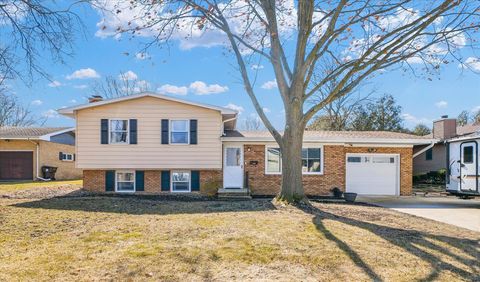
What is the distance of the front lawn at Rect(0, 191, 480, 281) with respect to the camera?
4543 millimetres

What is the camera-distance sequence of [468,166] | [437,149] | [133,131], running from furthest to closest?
[437,149] → [133,131] → [468,166]

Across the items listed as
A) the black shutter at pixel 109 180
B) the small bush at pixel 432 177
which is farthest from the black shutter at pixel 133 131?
the small bush at pixel 432 177

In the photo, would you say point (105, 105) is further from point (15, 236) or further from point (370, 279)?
point (370, 279)

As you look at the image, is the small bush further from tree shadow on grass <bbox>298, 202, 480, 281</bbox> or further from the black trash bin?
the black trash bin

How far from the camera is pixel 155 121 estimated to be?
15352 mm

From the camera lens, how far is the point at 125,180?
15922 mm

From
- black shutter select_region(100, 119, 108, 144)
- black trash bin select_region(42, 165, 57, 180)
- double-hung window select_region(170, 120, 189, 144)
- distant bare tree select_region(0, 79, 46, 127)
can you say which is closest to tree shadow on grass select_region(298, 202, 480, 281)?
double-hung window select_region(170, 120, 189, 144)

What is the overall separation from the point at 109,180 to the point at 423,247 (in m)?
13.4

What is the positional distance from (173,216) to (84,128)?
30.1ft

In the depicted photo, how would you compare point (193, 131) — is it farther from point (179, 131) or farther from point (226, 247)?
point (226, 247)

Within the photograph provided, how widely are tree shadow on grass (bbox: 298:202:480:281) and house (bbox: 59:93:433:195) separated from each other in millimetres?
7927

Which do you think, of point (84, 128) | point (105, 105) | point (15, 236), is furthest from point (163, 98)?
point (15, 236)

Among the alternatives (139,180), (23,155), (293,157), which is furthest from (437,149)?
(23,155)

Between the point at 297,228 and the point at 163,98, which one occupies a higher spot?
the point at 163,98
